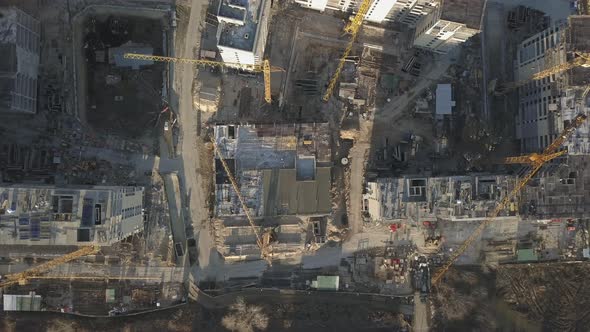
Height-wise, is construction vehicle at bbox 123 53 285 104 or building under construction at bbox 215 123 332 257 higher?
construction vehicle at bbox 123 53 285 104

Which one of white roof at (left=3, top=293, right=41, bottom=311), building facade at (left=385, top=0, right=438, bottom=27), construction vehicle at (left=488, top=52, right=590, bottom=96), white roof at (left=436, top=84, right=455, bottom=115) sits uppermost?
building facade at (left=385, top=0, right=438, bottom=27)

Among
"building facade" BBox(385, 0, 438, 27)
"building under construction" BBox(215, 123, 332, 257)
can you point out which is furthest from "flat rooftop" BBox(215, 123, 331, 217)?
"building facade" BBox(385, 0, 438, 27)

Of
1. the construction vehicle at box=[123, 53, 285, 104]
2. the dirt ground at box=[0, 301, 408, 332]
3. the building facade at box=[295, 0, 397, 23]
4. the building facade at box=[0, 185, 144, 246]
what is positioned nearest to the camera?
the building facade at box=[0, 185, 144, 246]

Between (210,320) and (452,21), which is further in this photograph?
(210,320)

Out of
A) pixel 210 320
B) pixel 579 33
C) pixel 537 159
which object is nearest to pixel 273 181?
pixel 210 320

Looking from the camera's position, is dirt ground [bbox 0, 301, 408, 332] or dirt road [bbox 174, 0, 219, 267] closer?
dirt ground [bbox 0, 301, 408, 332]

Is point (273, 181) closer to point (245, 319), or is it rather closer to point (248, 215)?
point (248, 215)

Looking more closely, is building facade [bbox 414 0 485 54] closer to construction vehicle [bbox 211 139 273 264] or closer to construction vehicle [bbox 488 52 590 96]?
construction vehicle [bbox 488 52 590 96]
